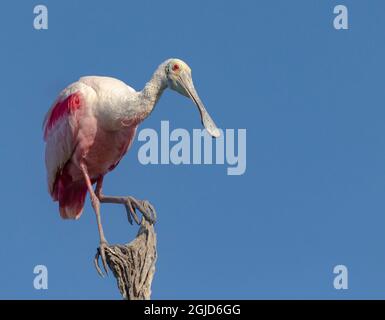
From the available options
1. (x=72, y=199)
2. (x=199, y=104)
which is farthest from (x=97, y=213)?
(x=199, y=104)

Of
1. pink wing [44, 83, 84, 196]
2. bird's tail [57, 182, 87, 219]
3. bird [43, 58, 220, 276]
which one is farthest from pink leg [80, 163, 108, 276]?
bird's tail [57, 182, 87, 219]

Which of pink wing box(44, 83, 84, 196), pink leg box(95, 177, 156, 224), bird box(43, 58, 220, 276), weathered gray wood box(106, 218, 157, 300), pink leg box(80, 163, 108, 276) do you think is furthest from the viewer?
pink wing box(44, 83, 84, 196)

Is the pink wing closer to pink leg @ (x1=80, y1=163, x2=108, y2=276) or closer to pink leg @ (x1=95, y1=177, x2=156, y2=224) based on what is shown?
pink leg @ (x1=80, y1=163, x2=108, y2=276)

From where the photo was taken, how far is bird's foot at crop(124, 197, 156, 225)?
17695 millimetres

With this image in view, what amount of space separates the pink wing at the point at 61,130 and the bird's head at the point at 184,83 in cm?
144

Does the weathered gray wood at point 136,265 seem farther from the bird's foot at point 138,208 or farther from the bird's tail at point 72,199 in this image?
the bird's tail at point 72,199

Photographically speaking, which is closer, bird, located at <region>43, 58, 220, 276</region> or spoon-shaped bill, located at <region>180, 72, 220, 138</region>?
spoon-shaped bill, located at <region>180, 72, 220, 138</region>

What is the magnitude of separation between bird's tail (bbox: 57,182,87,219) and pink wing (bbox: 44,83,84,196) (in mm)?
134

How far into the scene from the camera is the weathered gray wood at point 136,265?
656 inches

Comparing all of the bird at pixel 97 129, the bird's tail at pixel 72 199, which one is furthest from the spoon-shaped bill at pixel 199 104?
the bird's tail at pixel 72 199

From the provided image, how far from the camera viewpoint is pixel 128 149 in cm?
1933

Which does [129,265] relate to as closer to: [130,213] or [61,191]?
[130,213]

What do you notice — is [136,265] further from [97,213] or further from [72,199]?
[72,199]
